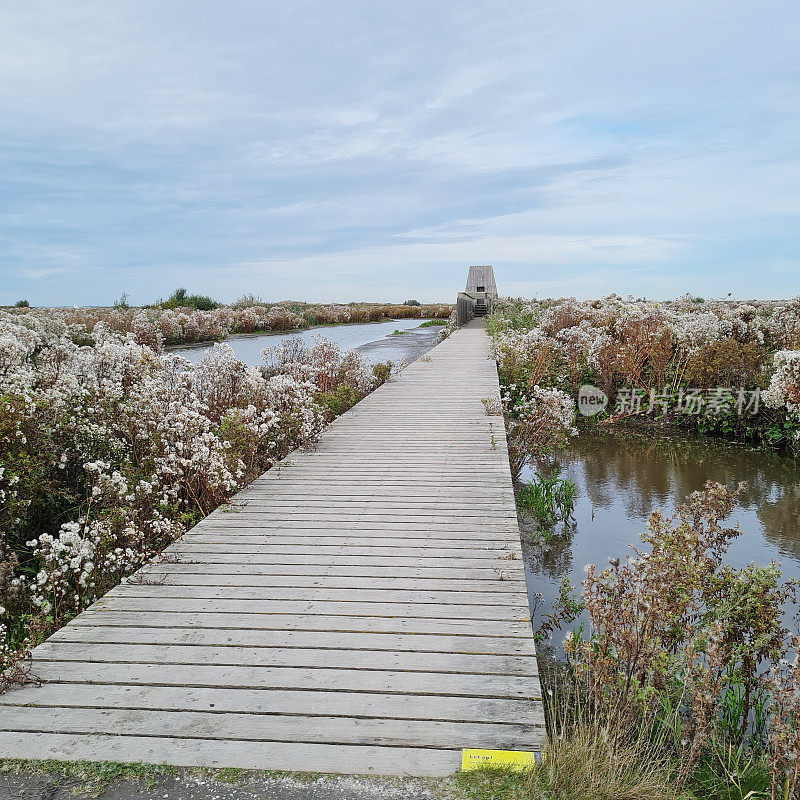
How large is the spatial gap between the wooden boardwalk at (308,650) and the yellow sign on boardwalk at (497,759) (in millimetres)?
35

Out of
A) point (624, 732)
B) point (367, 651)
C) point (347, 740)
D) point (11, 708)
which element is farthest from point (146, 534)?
point (624, 732)

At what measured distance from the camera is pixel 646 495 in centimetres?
682

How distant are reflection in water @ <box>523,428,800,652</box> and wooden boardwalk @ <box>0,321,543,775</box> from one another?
920 millimetres

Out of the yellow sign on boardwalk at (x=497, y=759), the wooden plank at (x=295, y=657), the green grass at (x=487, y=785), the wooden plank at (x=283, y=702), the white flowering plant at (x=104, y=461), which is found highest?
the white flowering plant at (x=104, y=461)

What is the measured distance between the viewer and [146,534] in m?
4.36

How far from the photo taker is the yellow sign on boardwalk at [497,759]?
2.13 meters

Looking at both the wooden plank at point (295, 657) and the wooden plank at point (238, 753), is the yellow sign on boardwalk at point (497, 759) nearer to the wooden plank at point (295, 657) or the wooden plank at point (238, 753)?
the wooden plank at point (238, 753)

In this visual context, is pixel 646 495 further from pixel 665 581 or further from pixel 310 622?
pixel 310 622

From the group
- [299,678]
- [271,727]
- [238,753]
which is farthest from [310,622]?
[238,753]

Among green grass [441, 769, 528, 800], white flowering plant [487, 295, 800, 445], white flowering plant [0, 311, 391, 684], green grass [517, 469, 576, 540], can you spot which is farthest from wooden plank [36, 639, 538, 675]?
white flowering plant [487, 295, 800, 445]

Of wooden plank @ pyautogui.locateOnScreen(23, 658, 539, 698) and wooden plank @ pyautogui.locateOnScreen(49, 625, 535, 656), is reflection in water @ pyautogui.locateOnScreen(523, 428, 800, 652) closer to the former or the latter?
wooden plank @ pyautogui.locateOnScreen(49, 625, 535, 656)

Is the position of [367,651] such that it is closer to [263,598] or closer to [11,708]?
[263,598]

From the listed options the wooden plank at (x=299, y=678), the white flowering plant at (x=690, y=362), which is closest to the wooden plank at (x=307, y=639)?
the wooden plank at (x=299, y=678)

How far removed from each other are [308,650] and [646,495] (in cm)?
510
